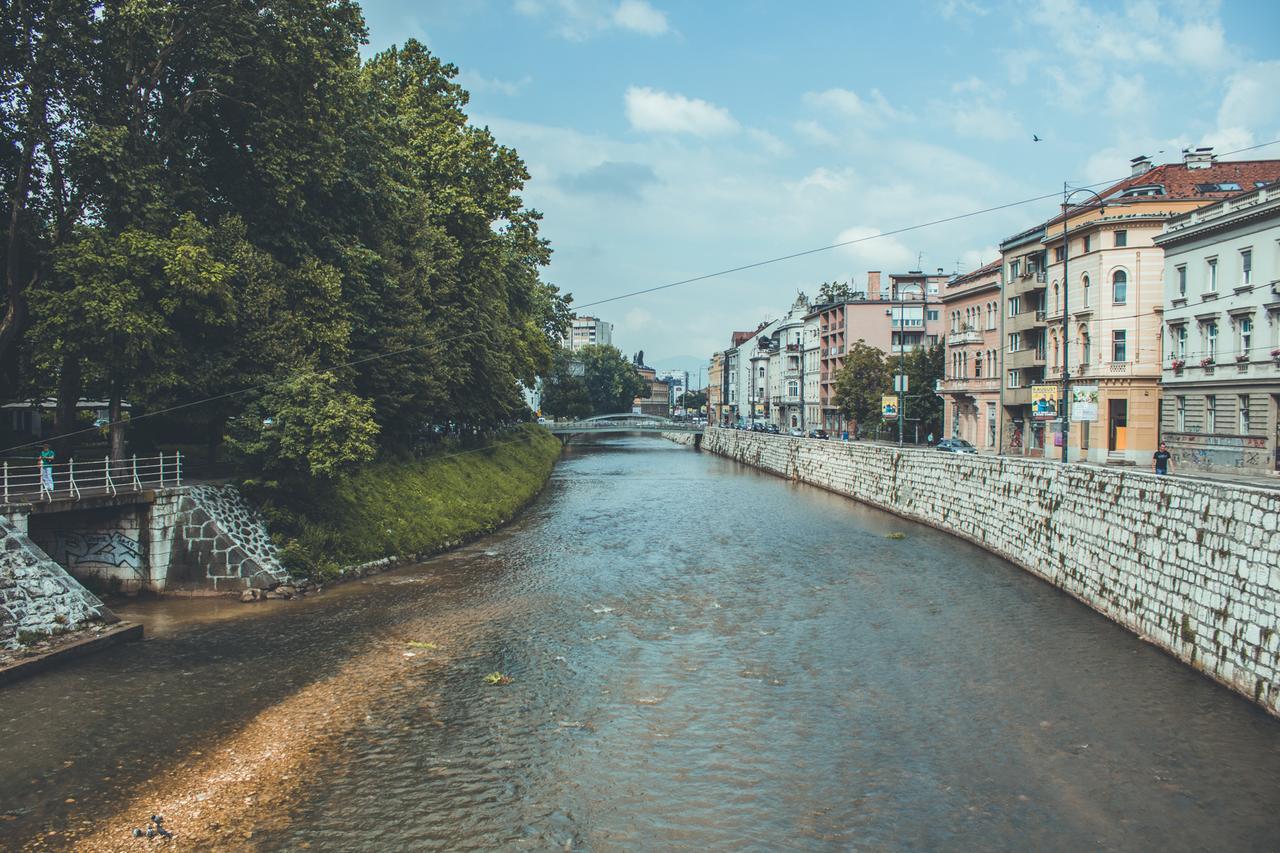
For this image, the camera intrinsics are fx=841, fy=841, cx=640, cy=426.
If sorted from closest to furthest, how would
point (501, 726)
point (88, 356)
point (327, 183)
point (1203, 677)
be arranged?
1. point (501, 726)
2. point (1203, 677)
3. point (88, 356)
4. point (327, 183)

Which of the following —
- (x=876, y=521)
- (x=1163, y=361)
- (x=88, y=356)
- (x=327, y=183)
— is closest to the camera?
(x=88, y=356)

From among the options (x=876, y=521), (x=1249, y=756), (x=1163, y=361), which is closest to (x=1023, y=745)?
(x=1249, y=756)

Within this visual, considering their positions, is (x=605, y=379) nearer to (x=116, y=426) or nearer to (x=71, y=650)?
(x=116, y=426)

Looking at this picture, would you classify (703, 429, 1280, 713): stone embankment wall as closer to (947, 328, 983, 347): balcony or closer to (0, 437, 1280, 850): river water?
(0, 437, 1280, 850): river water

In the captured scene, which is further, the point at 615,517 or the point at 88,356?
the point at 615,517

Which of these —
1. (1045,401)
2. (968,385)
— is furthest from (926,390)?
(1045,401)

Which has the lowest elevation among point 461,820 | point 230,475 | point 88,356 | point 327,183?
point 461,820

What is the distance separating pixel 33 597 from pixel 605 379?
161253 mm

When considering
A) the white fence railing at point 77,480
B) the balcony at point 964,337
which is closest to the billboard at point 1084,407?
the balcony at point 964,337

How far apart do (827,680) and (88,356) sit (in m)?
22.2

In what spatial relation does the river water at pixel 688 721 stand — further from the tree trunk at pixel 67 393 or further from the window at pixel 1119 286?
the window at pixel 1119 286

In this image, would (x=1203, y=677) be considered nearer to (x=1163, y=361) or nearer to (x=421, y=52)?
(x=1163, y=361)

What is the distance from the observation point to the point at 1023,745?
15.8 metres

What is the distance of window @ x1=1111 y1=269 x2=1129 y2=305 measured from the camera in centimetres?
5228
